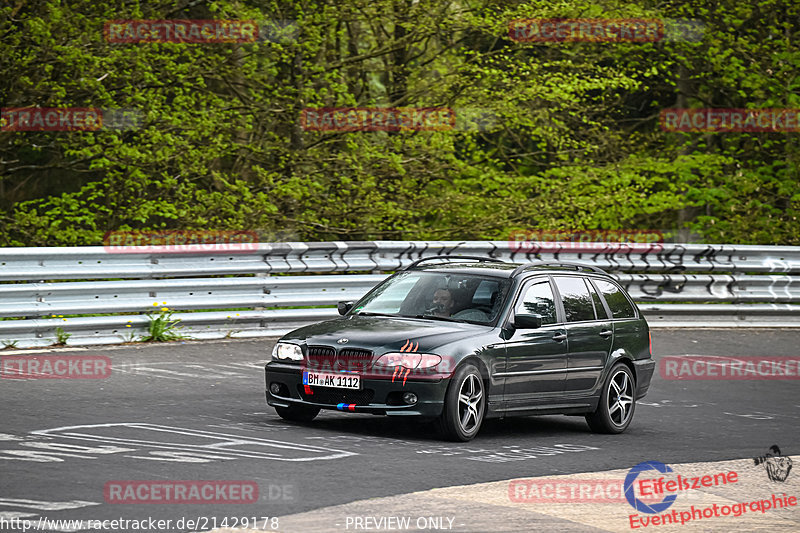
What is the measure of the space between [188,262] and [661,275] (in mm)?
8126

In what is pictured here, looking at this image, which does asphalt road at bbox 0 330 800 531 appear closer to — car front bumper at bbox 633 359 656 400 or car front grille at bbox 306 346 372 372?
car front bumper at bbox 633 359 656 400

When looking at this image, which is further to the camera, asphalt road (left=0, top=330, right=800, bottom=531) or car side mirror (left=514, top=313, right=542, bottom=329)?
car side mirror (left=514, top=313, right=542, bottom=329)

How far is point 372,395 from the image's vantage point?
944 cm

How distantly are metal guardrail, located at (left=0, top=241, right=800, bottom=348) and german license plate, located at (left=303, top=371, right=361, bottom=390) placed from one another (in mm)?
5055

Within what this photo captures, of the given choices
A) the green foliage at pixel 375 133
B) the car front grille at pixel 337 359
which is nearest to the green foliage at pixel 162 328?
the green foliage at pixel 375 133

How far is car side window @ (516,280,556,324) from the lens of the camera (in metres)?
10.5

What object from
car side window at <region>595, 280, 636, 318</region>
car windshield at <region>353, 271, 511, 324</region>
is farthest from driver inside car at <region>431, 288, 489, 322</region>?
car side window at <region>595, 280, 636, 318</region>

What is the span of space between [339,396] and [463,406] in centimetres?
94

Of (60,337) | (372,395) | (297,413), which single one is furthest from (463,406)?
(60,337)

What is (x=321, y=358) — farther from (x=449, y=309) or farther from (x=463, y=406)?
(x=449, y=309)

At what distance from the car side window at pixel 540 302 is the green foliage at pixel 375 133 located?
9.89 meters

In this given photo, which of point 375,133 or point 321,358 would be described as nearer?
point 321,358

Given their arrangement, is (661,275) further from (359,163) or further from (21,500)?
(21,500)

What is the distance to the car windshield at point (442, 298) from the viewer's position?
10305mm
